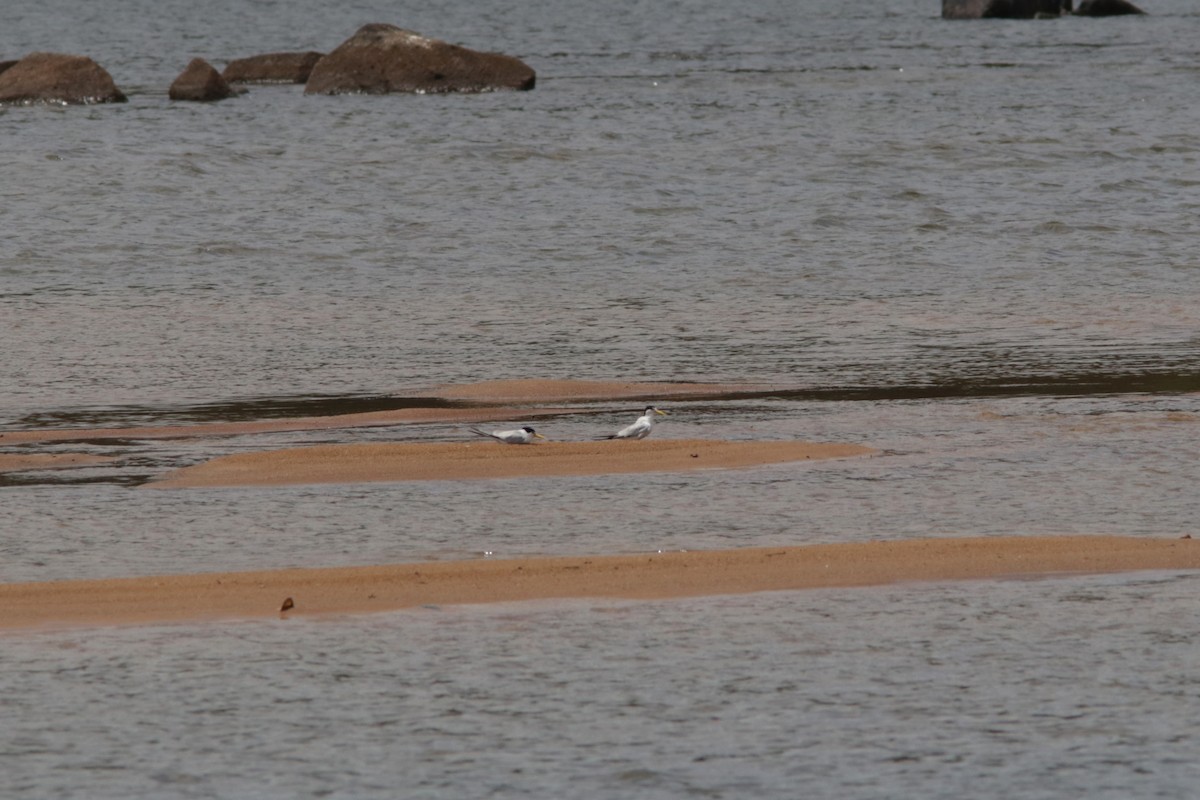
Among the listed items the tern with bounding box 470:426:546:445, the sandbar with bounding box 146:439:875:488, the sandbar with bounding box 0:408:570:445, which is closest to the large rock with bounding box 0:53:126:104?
the sandbar with bounding box 0:408:570:445

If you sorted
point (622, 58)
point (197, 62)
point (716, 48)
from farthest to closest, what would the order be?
point (716, 48) → point (622, 58) → point (197, 62)

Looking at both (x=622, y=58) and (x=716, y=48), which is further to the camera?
(x=716, y=48)

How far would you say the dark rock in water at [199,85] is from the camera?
42.5 metres

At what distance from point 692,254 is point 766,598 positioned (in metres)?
13.7

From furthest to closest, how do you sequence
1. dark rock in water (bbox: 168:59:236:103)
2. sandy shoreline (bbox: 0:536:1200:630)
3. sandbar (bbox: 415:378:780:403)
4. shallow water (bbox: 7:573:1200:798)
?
dark rock in water (bbox: 168:59:236:103) < sandbar (bbox: 415:378:780:403) < sandy shoreline (bbox: 0:536:1200:630) < shallow water (bbox: 7:573:1200:798)

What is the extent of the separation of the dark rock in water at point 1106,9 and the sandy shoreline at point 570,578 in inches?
2691

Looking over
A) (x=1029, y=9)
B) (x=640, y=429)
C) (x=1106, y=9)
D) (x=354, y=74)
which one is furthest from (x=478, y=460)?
(x=1106, y=9)

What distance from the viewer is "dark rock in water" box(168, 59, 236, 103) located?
4253 centimetres

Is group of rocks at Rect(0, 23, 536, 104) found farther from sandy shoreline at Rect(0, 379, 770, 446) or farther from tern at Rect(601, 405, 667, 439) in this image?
tern at Rect(601, 405, 667, 439)

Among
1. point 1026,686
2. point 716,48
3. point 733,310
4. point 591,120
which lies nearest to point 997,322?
point 733,310

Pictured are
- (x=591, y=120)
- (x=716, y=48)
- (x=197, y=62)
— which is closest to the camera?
(x=591, y=120)

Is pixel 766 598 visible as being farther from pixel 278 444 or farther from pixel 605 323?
pixel 605 323

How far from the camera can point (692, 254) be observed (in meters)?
21.5

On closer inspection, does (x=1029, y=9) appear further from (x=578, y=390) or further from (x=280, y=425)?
(x=280, y=425)
